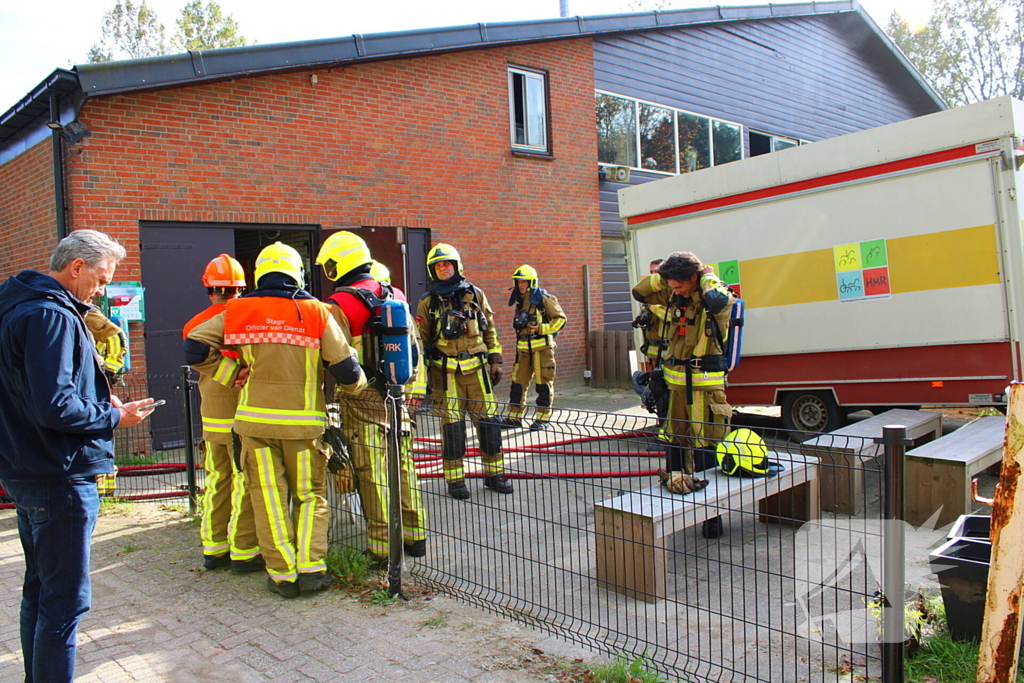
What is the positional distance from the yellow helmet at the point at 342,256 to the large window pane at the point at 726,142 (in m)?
12.4

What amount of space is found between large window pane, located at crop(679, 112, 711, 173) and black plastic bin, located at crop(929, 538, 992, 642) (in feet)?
41.2

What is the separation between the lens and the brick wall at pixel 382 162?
8250 millimetres

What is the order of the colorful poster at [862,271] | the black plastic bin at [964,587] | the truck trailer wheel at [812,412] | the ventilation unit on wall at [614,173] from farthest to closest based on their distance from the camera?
1. the ventilation unit on wall at [614,173]
2. the truck trailer wheel at [812,412]
3. the colorful poster at [862,271]
4. the black plastic bin at [964,587]

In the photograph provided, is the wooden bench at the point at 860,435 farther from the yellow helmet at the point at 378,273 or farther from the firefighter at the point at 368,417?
the yellow helmet at the point at 378,273

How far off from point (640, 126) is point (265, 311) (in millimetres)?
11609

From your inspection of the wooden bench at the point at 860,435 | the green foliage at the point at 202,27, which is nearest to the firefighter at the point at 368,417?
the wooden bench at the point at 860,435

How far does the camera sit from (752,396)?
810 cm

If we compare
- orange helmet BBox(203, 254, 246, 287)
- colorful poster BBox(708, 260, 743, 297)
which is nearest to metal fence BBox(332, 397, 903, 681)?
orange helmet BBox(203, 254, 246, 287)

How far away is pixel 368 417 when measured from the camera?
15.0ft

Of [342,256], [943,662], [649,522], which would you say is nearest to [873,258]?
[649,522]

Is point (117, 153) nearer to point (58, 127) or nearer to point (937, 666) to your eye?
point (58, 127)

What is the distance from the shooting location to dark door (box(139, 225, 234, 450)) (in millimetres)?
8281

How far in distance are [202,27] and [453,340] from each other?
1314 inches

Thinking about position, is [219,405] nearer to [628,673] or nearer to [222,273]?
[222,273]
